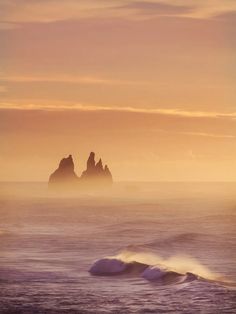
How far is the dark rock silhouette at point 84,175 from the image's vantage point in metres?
11.7

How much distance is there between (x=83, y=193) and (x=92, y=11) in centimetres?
182

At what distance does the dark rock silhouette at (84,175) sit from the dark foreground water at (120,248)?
14 centimetres

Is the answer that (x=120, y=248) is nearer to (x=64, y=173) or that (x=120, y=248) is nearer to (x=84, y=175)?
(x=84, y=175)

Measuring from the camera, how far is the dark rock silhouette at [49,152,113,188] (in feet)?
38.5

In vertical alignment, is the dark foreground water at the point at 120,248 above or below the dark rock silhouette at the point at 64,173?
below

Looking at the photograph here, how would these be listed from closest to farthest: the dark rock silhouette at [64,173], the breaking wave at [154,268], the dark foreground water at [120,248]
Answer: the dark foreground water at [120,248], the breaking wave at [154,268], the dark rock silhouette at [64,173]

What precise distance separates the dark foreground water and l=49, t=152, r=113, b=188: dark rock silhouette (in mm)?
139

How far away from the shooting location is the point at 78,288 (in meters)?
11.5

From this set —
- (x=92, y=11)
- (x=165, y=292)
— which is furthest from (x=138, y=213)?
(x=92, y=11)

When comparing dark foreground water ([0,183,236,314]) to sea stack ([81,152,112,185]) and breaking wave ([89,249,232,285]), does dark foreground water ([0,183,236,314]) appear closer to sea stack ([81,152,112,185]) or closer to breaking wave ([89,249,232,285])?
breaking wave ([89,249,232,285])

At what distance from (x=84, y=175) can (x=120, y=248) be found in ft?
2.68

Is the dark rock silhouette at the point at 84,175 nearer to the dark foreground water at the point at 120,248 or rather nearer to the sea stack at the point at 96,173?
the sea stack at the point at 96,173

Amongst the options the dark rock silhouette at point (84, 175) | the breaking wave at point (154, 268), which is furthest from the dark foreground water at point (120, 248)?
the dark rock silhouette at point (84, 175)

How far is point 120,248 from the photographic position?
1183 centimetres
